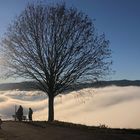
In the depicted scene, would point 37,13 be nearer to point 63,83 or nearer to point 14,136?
point 63,83

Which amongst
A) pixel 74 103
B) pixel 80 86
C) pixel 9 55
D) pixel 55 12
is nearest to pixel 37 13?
pixel 55 12

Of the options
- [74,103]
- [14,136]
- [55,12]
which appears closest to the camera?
[14,136]

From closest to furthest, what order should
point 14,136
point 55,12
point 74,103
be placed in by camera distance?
point 14,136, point 55,12, point 74,103

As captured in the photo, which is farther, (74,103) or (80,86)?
(74,103)

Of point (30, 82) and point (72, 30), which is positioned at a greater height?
point (72, 30)

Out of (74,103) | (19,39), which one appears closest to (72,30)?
(19,39)

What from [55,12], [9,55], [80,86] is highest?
[55,12]

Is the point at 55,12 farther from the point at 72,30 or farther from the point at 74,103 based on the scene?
the point at 74,103

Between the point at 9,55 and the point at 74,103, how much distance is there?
119 meters

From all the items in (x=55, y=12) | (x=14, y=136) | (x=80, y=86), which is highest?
(x=55, y=12)

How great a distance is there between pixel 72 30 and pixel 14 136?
1753cm

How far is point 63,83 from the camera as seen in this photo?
46594 mm

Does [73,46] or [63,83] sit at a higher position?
[73,46]

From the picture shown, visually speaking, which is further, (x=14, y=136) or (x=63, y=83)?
(x=63, y=83)
